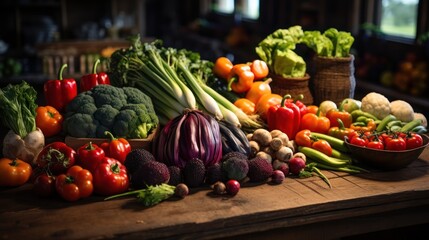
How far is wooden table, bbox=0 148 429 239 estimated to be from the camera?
1.75m

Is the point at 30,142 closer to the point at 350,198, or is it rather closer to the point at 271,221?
the point at 271,221

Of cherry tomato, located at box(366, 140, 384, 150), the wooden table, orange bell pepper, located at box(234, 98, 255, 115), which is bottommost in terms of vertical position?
the wooden table

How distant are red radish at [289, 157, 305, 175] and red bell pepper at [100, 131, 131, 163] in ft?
2.43

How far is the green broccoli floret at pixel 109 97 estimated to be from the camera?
2422mm

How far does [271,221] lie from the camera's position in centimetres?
189

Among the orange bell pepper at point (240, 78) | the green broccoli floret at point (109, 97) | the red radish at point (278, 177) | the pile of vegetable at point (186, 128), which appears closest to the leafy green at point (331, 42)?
the pile of vegetable at point (186, 128)

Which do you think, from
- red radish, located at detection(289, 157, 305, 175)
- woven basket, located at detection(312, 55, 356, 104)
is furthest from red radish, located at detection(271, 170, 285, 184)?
woven basket, located at detection(312, 55, 356, 104)

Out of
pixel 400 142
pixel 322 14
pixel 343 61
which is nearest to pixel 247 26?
pixel 322 14

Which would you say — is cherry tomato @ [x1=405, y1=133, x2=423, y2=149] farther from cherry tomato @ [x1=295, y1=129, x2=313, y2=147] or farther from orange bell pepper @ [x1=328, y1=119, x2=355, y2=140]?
cherry tomato @ [x1=295, y1=129, x2=313, y2=147]

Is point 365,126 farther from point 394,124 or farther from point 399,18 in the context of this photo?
point 399,18

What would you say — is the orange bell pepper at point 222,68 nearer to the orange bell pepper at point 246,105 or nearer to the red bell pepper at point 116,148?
the orange bell pepper at point 246,105

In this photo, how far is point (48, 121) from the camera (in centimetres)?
248

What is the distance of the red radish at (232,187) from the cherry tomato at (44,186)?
70 cm

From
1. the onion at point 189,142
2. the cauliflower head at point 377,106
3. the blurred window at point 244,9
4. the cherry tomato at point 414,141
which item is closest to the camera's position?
the onion at point 189,142
